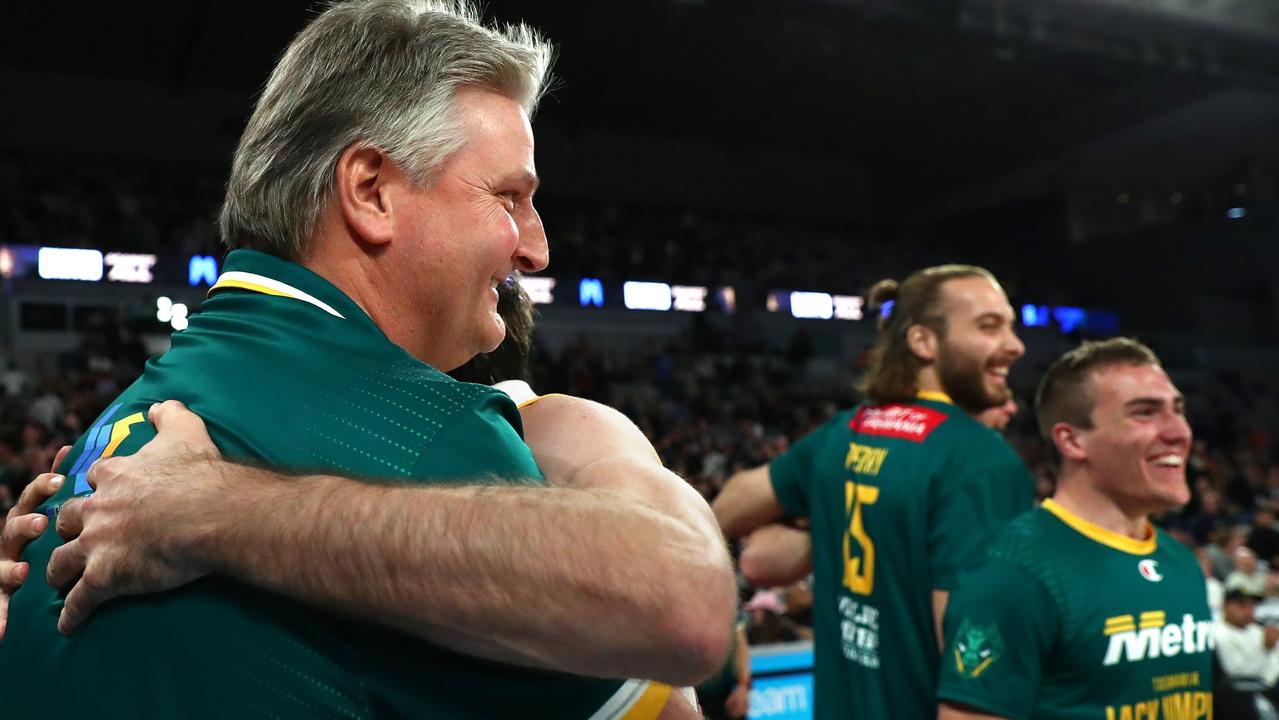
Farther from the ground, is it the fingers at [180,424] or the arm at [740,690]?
the fingers at [180,424]

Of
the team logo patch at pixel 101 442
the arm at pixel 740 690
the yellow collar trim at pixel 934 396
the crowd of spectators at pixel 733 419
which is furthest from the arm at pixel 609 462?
the crowd of spectators at pixel 733 419

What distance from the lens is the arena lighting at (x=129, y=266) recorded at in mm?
14281

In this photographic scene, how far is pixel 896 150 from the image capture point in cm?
2248

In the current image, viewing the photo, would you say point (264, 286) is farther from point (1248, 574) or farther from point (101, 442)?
point (1248, 574)

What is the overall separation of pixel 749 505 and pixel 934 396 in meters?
0.69

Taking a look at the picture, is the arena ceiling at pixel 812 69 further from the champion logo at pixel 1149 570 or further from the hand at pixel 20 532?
the hand at pixel 20 532

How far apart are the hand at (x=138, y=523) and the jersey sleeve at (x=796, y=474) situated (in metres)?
2.62

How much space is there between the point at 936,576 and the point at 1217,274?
21984 millimetres

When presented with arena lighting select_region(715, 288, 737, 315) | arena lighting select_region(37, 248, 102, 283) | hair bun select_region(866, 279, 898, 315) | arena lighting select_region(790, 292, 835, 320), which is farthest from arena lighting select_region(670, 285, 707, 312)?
hair bun select_region(866, 279, 898, 315)

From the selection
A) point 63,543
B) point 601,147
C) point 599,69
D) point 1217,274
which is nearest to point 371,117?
point 63,543

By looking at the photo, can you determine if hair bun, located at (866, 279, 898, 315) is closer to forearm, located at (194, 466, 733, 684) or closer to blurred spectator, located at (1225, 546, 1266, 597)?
forearm, located at (194, 466, 733, 684)

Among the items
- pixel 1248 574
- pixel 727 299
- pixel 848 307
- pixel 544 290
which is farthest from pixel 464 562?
pixel 848 307

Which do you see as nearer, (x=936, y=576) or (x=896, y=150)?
(x=936, y=576)

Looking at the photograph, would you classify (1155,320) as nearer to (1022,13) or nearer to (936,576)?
(1022,13)
